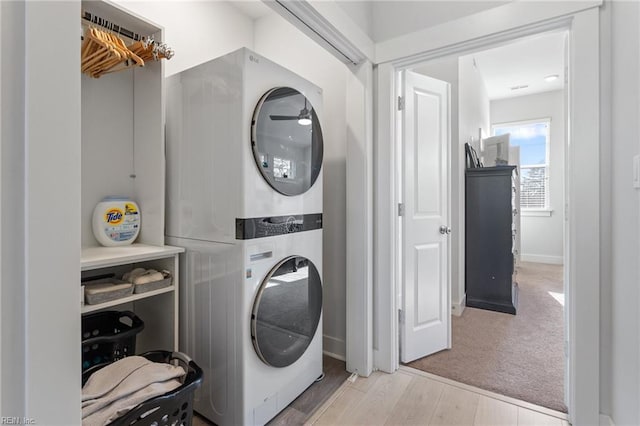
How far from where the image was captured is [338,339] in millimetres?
2148

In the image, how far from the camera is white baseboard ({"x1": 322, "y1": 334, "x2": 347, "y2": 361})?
2.12 m

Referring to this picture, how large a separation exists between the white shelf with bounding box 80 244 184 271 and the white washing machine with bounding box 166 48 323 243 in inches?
6.2

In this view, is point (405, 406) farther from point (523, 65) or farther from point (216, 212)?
point (523, 65)

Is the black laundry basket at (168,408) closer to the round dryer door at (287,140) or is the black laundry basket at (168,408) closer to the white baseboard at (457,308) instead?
the round dryer door at (287,140)

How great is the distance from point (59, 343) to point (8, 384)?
7 cm

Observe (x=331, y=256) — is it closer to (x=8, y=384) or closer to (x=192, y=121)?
(x=192, y=121)

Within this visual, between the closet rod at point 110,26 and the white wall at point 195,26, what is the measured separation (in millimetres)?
245

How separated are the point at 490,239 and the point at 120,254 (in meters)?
3.25

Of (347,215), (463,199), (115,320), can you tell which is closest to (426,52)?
(347,215)

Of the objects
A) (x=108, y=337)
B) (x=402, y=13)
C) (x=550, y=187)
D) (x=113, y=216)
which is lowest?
(x=108, y=337)

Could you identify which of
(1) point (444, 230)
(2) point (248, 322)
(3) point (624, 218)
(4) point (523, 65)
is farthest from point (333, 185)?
(4) point (523, 65)

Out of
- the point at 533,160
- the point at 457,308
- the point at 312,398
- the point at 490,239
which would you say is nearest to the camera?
the point at 312,398

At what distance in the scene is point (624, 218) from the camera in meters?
1.23

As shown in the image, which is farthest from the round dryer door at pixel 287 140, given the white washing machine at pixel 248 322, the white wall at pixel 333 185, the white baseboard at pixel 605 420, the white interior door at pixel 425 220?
the white baseboard at pixel 605 420
